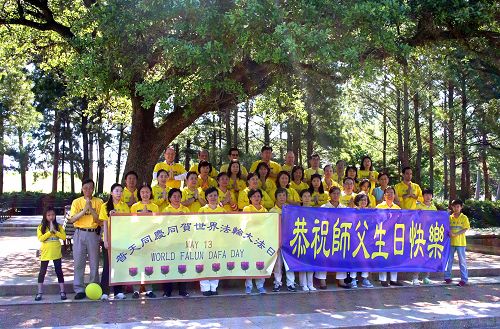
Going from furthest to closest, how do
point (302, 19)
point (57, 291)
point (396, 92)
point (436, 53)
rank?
point (396, 92) < point (436, 53) < point (302, 19) < point (57, 291)

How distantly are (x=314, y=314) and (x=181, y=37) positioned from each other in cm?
538

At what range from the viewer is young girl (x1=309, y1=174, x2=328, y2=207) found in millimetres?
9695

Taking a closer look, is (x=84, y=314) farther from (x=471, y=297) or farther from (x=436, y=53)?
(x=436, y=53)

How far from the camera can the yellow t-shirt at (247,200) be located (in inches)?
355

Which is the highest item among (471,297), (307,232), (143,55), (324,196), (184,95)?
(143,55)

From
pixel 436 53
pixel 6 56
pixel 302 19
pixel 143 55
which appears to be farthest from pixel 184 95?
pixel 6 56

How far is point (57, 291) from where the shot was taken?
827 centimetres

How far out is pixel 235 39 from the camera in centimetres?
887

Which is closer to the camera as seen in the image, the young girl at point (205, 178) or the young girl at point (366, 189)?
the young girl at point (205, 178)

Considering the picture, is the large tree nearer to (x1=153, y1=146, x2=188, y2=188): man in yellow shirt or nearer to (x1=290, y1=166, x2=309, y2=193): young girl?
(x1=153, y1=146, x2=188, y2=188): man in yellow shirt

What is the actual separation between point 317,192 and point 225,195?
1860 mm

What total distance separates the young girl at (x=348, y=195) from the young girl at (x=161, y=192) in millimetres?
3266

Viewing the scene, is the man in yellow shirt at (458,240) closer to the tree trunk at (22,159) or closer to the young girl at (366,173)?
the young girl at (366,173)

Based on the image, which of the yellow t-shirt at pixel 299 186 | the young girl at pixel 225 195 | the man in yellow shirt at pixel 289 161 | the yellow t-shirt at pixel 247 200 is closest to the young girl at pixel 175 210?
the young girl at pixel 225 195
